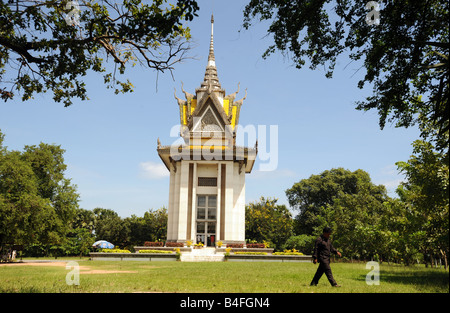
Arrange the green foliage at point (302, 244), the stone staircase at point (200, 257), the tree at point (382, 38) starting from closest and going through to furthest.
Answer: the tree at point (382, 38) < the stone staircase at point (200, 257) < the green foliage at point (302, 244)

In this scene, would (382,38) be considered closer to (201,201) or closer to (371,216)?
(371,216)

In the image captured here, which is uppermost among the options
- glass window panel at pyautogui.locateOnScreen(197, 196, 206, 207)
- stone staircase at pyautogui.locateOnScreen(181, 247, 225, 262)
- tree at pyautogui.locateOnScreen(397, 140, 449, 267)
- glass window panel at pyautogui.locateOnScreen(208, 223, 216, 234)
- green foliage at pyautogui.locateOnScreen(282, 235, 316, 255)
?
glass window panel at pyautogui.locateOnScreen(197, 196, 206, 207)

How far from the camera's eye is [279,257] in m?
25.3

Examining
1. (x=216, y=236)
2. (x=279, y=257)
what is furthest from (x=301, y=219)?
(x=279, y=257)

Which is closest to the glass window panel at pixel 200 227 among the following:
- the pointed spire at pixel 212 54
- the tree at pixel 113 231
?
the tree at pixel 113 231

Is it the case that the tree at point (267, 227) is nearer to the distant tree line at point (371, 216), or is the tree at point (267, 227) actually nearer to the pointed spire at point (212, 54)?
the distant tree line at point (371, 216)

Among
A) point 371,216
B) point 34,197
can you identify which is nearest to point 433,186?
point 371,216

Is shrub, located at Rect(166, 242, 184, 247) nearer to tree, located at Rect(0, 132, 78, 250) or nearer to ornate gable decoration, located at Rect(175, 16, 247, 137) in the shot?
tree, located at Rect(0, 132, 78, 250)

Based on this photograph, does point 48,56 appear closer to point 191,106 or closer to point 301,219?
point 191,106

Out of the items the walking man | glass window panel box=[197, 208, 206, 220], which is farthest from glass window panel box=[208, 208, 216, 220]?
the walking man

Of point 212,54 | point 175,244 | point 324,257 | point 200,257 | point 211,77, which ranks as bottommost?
point 200,257

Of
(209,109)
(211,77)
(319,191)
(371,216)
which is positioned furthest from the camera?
(319,191)

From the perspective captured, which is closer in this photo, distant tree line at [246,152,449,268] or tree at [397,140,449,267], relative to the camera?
tree at [397,140,449,267]

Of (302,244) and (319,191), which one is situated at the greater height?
(319,191)
